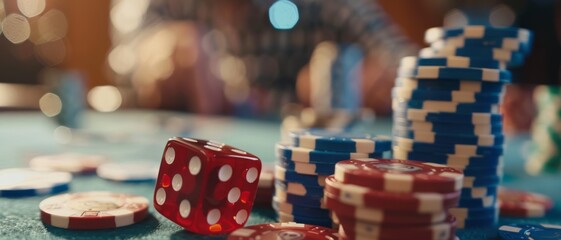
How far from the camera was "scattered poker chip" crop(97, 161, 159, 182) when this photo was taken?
5.86 ft

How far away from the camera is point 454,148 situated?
4.43ft

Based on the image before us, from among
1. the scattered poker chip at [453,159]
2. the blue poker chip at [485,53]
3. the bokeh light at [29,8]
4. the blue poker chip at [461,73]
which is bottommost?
the scattered poker chip at [453,159]

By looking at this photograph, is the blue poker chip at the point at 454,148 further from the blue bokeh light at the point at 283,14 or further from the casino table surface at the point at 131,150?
the blue bokeh light at the point at 283,14

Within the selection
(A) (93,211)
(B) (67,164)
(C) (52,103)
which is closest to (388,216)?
(A) (93,211)

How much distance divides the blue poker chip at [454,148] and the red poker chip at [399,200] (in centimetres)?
41

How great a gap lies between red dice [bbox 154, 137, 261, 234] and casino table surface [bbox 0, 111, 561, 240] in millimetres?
44

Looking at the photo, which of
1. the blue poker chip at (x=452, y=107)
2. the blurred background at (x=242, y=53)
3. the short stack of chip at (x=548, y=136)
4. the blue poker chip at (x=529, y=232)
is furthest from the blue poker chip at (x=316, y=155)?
A: the blurred background at (x=242, y=53)

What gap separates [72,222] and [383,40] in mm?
4586

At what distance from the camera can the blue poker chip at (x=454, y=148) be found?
53.2 inches

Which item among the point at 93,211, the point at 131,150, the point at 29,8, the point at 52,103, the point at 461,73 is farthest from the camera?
the point at 29,8

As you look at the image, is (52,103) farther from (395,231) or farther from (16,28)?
(16,28)

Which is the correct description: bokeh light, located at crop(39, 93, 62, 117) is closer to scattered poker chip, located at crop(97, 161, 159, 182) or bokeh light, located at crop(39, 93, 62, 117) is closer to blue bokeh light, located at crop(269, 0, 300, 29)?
scattered poker chip, located at crop(97, 161, 159, 182)

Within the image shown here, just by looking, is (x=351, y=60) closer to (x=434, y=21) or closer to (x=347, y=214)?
(x=347, y=214)

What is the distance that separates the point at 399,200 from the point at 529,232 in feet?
1.68
